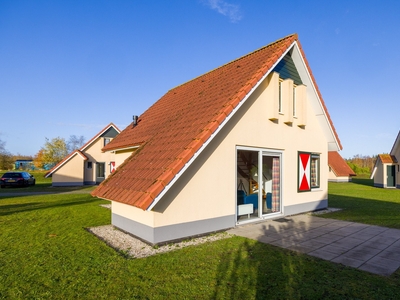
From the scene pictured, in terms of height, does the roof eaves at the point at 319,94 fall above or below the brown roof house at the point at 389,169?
above

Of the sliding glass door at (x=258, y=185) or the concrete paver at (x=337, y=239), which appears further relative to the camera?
the sliding glass door at (x=258, y=185)

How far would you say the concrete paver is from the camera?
520 cm

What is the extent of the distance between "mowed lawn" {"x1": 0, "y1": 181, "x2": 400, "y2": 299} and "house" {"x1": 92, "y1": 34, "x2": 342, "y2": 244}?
102cm

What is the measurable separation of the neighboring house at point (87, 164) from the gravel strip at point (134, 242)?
774 inches

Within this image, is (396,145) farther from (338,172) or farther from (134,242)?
(134,242)

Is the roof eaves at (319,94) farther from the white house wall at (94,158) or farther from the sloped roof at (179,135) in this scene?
the white house wall at (94,158)

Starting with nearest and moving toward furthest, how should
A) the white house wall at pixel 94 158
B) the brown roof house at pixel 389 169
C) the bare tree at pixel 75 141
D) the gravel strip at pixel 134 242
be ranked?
the gravel strip at pixel 134 242
the brown roof house at pixel 389 169
the white house wall at pixel 94 158
the bare tree at pixel 75 141

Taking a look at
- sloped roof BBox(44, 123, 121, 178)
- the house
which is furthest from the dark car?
the house

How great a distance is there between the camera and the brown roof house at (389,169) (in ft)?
85.5

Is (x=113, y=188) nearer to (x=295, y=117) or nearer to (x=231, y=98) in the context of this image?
(x=231, y=98)

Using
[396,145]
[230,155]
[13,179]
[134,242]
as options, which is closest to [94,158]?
[13,179]

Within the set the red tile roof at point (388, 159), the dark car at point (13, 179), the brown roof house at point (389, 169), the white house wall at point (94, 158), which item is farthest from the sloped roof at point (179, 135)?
the brown roof house at point (389, 169)

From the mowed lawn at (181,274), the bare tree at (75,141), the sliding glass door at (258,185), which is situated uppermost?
the bare tree at (75,141)

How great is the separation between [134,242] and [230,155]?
3532mm
